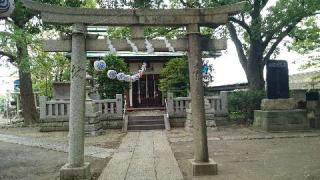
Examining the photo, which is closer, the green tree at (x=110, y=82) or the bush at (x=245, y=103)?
the bush at (x=245, y=103)

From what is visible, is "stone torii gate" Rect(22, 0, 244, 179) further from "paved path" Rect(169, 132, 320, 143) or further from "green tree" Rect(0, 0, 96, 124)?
"green tree" Rect(0, 0, 96, 124)

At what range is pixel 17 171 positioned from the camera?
29.7 ft

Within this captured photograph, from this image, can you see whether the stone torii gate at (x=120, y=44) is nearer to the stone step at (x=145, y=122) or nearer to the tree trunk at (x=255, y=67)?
the stone step at (x=145, y=122)

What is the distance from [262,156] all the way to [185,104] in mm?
10391

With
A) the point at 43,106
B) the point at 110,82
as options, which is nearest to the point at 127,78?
the point at 110,82

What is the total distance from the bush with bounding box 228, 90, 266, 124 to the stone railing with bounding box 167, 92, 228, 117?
60 centimetres

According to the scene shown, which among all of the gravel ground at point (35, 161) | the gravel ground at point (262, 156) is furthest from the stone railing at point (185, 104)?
the gravel ground at point (35, 161)

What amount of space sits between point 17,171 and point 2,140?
291 inches

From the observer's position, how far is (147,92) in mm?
27156

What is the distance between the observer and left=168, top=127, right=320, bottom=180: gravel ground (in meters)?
7.99

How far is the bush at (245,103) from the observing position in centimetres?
1909

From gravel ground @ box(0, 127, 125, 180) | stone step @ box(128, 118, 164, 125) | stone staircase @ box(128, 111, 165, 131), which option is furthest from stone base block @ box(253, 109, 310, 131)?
gravel ground @ box(0, 127, 125, 180)

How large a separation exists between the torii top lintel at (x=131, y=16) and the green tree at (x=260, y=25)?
860 centimetres

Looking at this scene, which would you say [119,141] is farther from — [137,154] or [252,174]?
[252,174]
